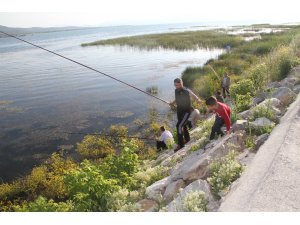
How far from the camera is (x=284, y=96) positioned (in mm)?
10398

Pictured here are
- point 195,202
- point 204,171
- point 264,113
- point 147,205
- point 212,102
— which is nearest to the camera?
point 195,202

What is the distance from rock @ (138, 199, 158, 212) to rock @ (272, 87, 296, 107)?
564 cm

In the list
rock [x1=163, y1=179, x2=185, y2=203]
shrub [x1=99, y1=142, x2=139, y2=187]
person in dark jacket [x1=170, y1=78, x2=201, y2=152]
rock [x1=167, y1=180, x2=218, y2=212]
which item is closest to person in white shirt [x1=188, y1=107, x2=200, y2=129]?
person in dark jacket [x1=170, y1=78, x2=201, y2=152]

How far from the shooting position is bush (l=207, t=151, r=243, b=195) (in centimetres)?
583

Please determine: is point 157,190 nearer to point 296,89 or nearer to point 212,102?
point 212,102

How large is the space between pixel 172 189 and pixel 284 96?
569 centimetres

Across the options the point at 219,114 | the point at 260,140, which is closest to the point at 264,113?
the point at 219,114

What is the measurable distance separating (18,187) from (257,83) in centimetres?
1086

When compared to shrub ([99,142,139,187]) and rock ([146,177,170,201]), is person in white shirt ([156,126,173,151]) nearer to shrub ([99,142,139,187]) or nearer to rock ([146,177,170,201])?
shrub ([99,142,139,187])

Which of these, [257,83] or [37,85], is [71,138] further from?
[37,85]

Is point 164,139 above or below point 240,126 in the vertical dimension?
below

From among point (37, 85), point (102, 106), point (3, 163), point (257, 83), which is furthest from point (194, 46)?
point (3, 163)

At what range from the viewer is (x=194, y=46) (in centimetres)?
5234

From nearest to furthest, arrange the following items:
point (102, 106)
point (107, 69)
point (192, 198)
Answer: point (192, 198) → point (102, 106) → point (107, 69)
